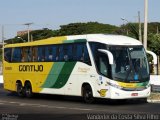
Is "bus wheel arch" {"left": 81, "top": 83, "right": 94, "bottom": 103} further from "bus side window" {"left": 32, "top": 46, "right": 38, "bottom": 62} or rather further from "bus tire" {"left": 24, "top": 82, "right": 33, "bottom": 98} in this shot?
"bus tire" {"left": 24, "top": 82, "right": 33, "bottom": 98}

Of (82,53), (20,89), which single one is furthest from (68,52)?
(20,89)

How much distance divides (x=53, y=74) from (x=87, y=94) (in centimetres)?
319

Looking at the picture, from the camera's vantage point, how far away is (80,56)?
2381 cm

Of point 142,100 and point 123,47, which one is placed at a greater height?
point 123,47

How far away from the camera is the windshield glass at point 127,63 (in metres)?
22.1

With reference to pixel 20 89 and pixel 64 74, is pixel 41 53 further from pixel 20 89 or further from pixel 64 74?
pixel 20 89

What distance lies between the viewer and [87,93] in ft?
77.4

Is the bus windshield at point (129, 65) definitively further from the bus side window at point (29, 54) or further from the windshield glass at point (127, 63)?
the bus side window at point (29, 54)

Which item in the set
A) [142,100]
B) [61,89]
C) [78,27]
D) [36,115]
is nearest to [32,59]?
[61,89]

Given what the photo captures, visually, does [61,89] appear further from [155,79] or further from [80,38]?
[155,79]

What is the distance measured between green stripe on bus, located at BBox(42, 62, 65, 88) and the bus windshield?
3736mm

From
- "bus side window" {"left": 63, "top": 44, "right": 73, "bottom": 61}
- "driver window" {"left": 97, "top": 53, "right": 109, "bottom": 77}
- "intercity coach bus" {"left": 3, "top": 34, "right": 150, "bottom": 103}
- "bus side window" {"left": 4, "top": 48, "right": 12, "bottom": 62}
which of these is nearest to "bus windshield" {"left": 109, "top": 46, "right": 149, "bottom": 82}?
"intercity coach bus" {"left": 3, "top": 34, "right": 150, "bottom": 103}

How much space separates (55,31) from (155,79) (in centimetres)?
9678

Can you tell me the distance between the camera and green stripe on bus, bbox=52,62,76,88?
24656 millimetres
